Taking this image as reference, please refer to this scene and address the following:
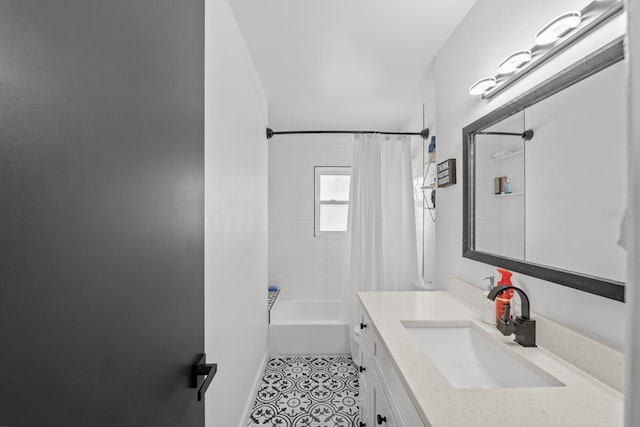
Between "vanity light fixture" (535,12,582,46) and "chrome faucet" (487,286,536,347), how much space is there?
2.90ft

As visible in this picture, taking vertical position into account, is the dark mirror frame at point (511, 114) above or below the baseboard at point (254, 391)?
above

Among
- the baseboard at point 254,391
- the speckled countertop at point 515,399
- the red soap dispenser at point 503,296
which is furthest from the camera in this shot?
the baseboard at point 254,391

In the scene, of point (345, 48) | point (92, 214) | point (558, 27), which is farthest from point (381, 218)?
point (92, 214)

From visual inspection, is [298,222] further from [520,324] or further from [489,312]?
[520,324]

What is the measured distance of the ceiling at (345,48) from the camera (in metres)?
1.62

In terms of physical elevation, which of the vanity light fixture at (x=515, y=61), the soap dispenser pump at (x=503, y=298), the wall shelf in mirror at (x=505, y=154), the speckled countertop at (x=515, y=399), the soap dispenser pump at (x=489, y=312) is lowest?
the speckled countertop at (x=515, y=399)

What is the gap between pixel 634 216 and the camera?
20 centimetres

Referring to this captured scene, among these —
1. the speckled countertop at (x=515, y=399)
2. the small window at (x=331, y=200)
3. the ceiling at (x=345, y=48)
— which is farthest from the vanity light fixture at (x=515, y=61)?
the small window at (x=331, y=200)

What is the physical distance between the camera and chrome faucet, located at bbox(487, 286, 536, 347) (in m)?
1.10

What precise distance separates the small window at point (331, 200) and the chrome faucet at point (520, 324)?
2.85 meters

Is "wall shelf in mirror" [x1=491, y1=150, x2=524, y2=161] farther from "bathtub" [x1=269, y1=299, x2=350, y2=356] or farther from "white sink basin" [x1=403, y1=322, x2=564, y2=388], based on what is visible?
"bathtub" [x1=269, y1=299, x2=350, y2=356]

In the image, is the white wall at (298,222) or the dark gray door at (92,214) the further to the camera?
the white wall at (298,222)

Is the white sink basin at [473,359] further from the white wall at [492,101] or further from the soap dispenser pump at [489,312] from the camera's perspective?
the white wall at [492,101]

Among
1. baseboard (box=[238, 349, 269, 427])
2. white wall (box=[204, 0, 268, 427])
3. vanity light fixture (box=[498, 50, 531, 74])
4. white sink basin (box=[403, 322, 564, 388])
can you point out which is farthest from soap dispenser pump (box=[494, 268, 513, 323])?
baseboard (box=[238, 349, 269, 427])
